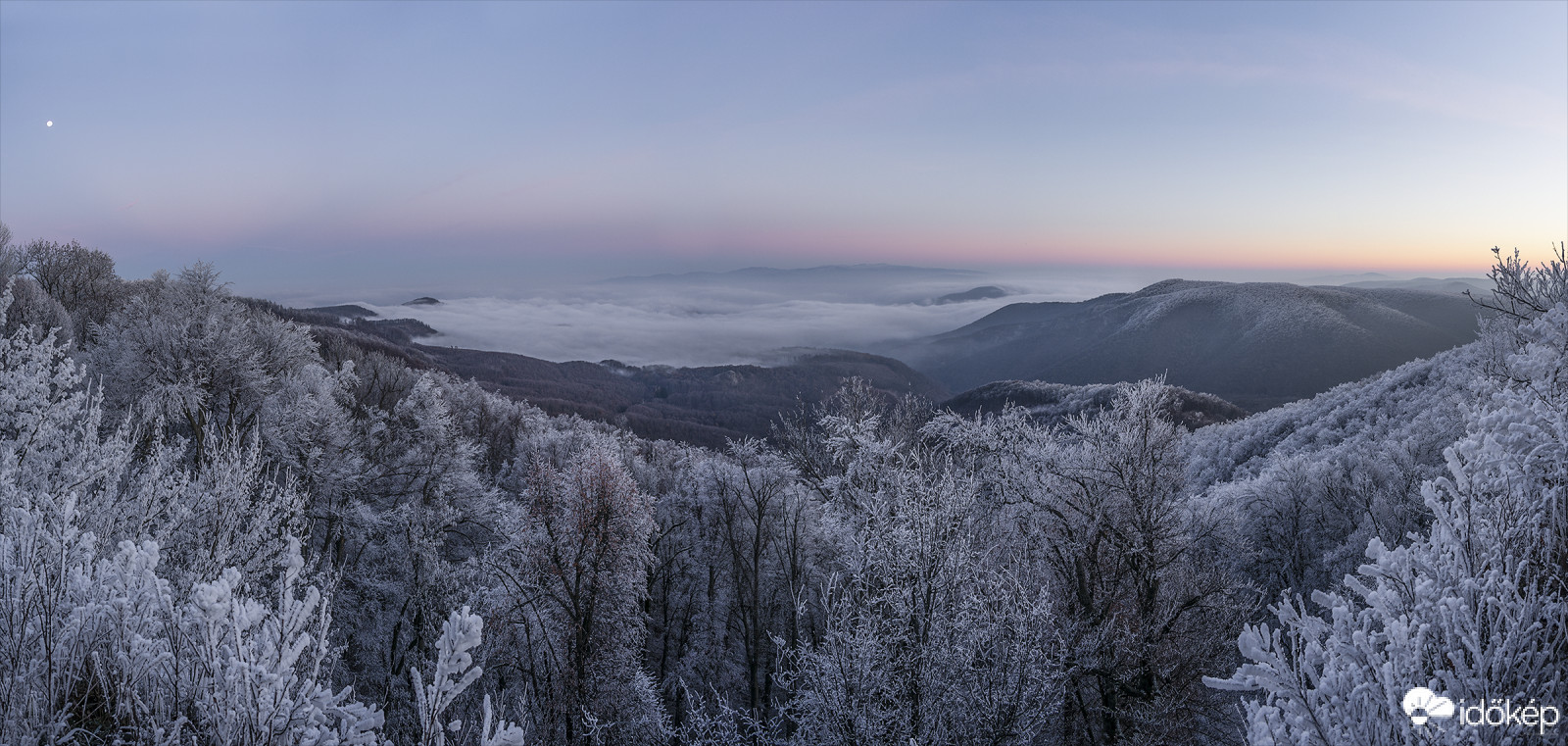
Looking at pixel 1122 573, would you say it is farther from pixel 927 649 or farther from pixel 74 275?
pixel 74 275

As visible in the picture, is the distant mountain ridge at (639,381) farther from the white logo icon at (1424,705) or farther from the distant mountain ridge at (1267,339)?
the white logo icon at (1424,705)

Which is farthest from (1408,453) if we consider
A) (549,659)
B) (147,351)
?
(147,351)

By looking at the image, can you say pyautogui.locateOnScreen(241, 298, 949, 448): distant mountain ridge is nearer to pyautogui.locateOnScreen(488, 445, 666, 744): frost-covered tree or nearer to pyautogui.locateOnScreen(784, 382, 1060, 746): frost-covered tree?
pyautogui.locateOnScreen(488, 445, 666, 744): frost-covered tree

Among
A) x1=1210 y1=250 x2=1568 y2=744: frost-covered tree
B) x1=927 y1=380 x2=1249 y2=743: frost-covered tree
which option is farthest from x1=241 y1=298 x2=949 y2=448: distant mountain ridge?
x1=1210 y1=250 x2=1568 y2=744: frost-covered tree

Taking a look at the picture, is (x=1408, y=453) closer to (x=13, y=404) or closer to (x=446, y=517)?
(x=446, y=517)

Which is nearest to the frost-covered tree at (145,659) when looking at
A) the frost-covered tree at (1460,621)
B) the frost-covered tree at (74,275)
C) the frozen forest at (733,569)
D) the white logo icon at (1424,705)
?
the frozen forest at (733,569)

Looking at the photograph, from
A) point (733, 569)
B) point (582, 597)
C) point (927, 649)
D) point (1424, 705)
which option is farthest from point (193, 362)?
point (1424, 705)
